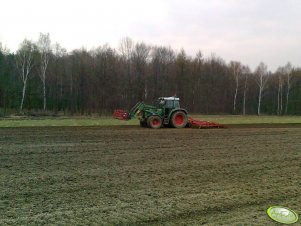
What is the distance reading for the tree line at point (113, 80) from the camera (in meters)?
43.6

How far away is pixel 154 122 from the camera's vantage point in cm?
2011

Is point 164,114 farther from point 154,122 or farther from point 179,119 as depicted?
point 179,119

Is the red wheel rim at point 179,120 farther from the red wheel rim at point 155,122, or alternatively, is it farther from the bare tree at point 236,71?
the bare tree at point 236,71

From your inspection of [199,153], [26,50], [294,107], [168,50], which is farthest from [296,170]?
[294,107]

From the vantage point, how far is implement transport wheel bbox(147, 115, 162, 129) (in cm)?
1991

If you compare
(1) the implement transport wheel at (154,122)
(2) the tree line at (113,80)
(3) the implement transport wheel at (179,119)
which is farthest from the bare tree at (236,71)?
(1) the implement transport wheel at (154,122)

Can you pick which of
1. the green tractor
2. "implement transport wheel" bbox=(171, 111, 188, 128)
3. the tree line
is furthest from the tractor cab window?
the tree line

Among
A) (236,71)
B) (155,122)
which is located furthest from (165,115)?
(236,71)

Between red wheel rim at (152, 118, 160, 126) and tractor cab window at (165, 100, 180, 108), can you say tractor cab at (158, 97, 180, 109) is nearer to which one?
tractor cab window at (165, 100, 180, 108)

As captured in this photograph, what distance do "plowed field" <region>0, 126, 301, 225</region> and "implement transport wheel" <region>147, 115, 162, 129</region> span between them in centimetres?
637

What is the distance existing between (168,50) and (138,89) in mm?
13427

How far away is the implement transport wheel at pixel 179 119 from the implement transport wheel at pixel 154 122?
86cm

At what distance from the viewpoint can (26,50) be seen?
139 feet

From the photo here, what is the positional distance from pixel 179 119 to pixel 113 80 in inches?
1166
